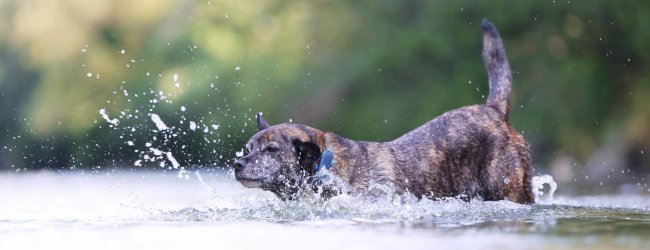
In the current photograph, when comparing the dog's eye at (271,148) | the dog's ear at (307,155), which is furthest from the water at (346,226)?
the dog's eye at (271,148)

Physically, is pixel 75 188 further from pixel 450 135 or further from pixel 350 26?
pixel 450 135

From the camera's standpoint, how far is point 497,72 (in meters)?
8.91

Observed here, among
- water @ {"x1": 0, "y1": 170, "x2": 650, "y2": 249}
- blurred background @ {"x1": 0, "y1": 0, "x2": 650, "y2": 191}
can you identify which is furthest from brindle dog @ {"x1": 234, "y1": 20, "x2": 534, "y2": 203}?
blurred background @ {"x1": 0, "y1": 0, "x2": 650, "y2": 191}

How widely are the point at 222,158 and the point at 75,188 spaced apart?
31.3 ft

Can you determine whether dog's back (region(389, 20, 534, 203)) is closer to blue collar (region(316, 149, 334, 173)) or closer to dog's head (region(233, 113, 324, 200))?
blue collar (region(316, 149, 334, 173))

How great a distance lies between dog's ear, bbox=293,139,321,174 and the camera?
800 cm

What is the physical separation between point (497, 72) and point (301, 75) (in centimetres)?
1228

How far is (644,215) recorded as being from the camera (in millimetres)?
7785

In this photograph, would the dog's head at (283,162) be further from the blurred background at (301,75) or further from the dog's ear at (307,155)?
the blurred background at (301,75)

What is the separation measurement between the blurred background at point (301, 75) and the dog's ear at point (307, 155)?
6.62 ft

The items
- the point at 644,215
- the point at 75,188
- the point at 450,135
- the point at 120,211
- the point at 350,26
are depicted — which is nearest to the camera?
the point at 644,215

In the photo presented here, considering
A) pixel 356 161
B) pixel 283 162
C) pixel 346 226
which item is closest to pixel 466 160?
pixel 356 161

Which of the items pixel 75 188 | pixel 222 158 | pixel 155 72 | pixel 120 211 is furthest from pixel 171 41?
pixel 120 211

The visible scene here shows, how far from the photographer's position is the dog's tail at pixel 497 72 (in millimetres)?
8812
